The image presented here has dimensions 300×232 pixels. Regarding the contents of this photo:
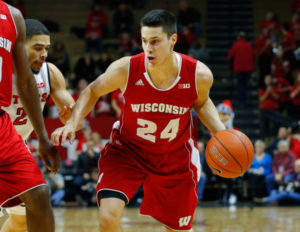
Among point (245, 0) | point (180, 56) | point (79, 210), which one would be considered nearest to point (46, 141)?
point (180, 56)

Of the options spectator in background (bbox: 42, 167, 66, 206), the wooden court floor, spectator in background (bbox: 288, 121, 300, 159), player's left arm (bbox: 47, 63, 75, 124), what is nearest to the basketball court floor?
the wooden court floor

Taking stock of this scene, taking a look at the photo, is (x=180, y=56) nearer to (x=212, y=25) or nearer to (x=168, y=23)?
(x=168, y=23)

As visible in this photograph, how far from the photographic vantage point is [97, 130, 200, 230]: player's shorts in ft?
16.3

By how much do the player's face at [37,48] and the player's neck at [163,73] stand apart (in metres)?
0.90

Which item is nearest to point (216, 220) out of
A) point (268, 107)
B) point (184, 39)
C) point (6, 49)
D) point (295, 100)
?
point (268, 107)

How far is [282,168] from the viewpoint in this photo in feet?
38.6

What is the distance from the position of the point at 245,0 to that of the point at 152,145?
13946 millimetres

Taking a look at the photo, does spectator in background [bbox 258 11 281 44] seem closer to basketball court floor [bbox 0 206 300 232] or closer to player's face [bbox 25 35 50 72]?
basketball court floor [bbox 0 206 300 232]

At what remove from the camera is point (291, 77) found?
48.6 ft

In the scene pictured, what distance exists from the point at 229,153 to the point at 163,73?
84 centimetres

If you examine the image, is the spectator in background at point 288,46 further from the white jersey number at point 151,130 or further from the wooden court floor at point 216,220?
the white jersey number at point 151,130

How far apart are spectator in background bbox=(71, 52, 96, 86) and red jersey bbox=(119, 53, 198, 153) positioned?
→ 34.4ft

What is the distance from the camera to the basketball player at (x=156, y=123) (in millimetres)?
4750

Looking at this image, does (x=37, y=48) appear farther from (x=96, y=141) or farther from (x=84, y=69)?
(x=84, y=69)
